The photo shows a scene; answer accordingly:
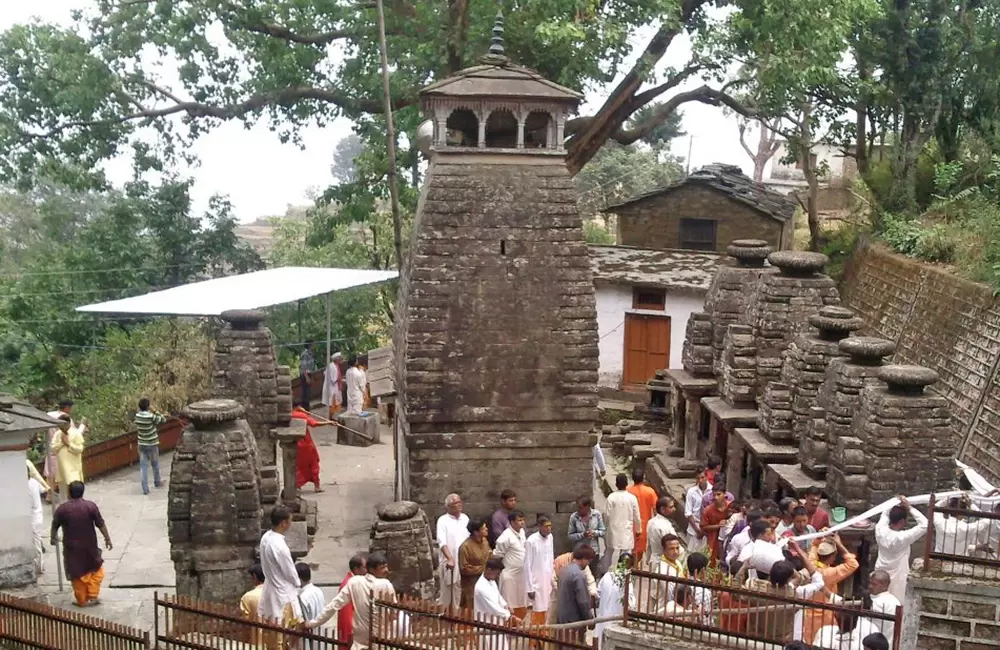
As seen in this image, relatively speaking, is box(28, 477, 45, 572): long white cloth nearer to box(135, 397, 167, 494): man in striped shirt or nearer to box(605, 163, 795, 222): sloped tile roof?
box(135, 397, 167, 494): man in striped shirt

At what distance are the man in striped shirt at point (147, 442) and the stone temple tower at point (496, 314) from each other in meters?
4.20

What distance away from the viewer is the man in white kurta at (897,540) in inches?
379

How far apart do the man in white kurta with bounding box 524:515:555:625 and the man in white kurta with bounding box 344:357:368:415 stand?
8661 mm

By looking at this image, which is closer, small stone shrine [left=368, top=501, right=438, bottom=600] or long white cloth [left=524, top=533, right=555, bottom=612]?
small stone shrine [left=368, top=501, right=438, bottom=600]

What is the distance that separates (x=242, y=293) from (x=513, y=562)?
7946 millimetres

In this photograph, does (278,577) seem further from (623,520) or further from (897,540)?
(897,540)

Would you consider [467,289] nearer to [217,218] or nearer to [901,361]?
[901,361]

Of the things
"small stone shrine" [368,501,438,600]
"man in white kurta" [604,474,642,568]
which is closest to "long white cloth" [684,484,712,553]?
"man in white kurta" [604,474,642,568]

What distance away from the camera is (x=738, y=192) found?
2567cm

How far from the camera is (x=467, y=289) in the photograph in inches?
542

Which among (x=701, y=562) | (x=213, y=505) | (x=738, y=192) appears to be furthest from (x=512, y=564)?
(x=738, y=192)

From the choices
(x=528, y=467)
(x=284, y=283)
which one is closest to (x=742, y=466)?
(x=528, y=467)

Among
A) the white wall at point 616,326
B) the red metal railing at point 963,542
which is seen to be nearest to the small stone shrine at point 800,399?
the red metal railing at point 963,542

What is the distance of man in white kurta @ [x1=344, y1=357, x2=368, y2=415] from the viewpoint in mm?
19062
